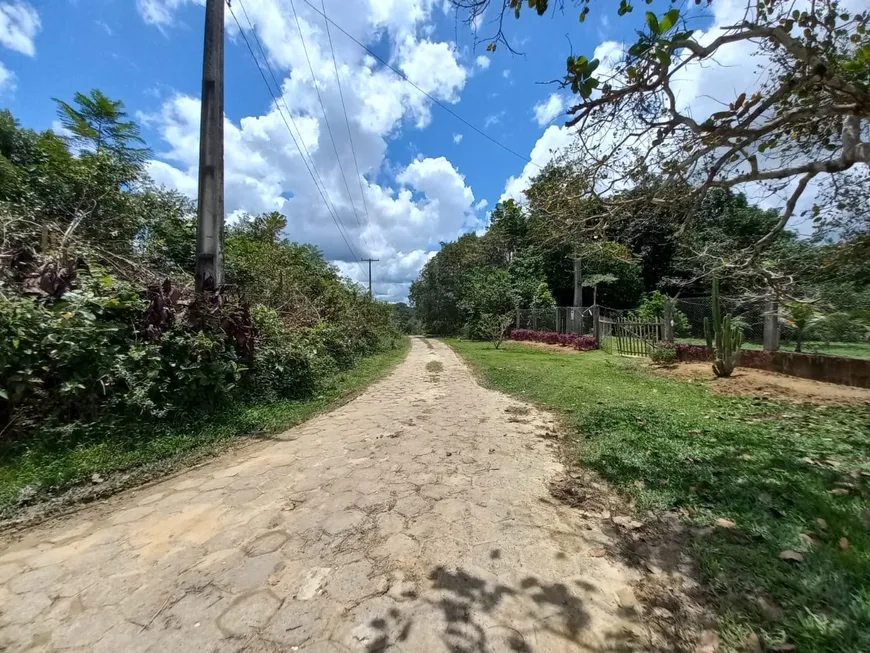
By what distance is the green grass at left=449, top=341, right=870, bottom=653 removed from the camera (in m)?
1.78

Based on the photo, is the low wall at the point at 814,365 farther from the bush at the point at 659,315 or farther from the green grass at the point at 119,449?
the green grass at the point at 119,449

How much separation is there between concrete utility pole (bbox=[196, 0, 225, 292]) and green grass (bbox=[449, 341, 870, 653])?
5.28 meters

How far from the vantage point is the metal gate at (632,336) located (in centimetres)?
1227

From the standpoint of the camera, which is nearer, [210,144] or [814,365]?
→ [210,144]

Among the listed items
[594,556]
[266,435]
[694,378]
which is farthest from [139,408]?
[694,378]

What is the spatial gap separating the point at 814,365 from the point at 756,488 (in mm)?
6257

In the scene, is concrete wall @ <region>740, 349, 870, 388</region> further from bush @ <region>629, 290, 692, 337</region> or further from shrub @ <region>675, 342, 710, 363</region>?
bush @ <region>629, 290, 692, 337</region>

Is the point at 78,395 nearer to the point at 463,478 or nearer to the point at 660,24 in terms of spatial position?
the point at 463,478

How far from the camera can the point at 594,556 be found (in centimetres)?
235

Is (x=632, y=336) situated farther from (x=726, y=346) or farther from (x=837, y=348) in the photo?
(x=726, y=346)

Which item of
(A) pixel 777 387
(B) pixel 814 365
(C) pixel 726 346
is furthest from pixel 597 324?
(A) pixel 777 387

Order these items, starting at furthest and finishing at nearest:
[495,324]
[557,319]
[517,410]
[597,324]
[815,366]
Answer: [495,324], [557,319], [597,324], [815,366], [517,410]

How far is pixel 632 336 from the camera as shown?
1325cm

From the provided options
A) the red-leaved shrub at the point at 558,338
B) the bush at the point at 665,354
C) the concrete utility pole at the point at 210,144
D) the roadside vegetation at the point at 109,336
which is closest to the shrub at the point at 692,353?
the bush at the point at 665,354
